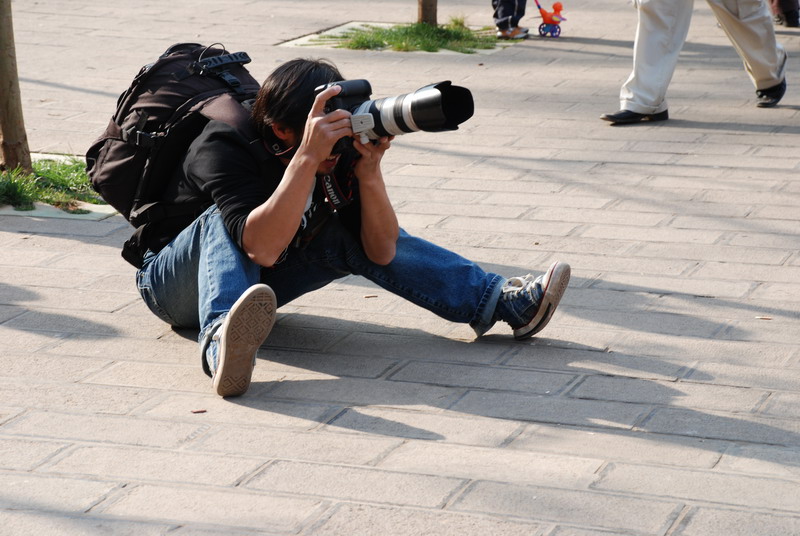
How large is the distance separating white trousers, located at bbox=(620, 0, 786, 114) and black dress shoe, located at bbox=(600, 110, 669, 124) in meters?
0.03

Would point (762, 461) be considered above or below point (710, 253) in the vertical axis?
above

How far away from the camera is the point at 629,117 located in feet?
21.9

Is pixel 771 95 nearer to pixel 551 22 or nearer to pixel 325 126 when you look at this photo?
pixel 551 22

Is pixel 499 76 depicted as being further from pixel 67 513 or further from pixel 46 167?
pixel 67 513

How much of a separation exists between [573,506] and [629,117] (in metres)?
4.35

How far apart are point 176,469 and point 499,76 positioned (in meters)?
5.64

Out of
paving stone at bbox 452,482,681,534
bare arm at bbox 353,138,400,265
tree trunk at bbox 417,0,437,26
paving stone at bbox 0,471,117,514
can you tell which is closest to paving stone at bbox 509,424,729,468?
paving stone at bbox 452,482,681,534

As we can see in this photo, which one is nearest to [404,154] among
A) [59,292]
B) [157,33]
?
[59,292]

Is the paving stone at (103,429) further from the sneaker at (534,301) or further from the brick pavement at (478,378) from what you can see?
the sneaker at (534,301)

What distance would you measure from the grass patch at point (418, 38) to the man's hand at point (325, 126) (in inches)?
228

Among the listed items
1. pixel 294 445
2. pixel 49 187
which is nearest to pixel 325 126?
pixel 294 445

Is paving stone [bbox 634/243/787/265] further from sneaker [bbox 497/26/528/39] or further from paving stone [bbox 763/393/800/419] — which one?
sneaker [bbox 497/26/528/39]

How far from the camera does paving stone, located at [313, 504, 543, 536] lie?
8.27 ft

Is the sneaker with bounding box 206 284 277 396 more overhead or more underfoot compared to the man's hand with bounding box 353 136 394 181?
more underfoot
